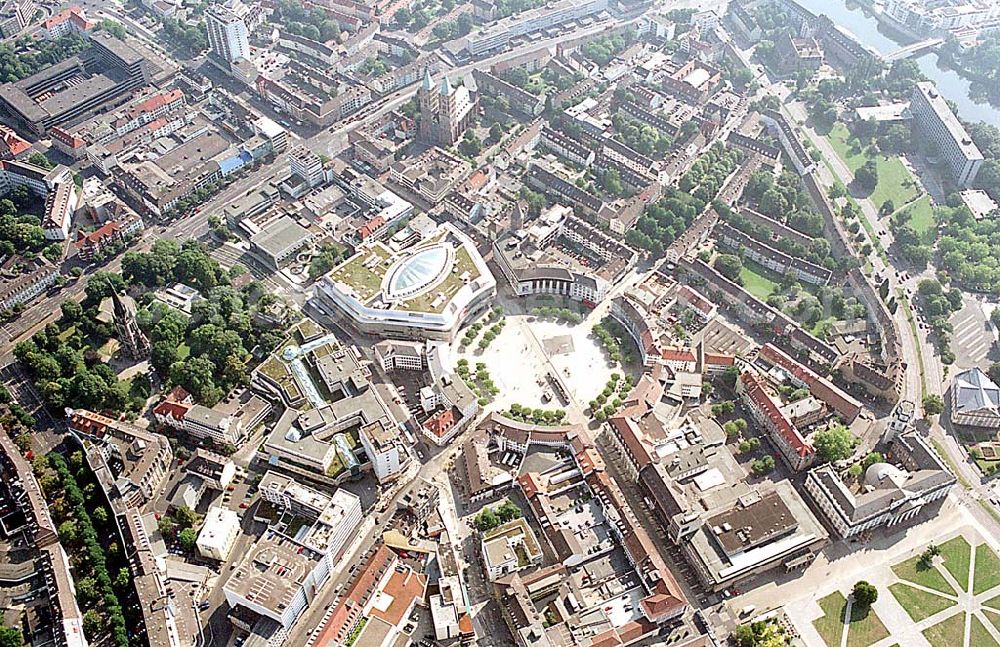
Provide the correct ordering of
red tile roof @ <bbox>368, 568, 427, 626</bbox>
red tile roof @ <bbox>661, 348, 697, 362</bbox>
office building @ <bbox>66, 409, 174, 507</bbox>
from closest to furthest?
red tile roof @ <bbox>368, 568, 427, 626</bbox> < office building @ <bbox>66, 409, 174, 507</bbox> < red tile roof @ <bbox>661, 348, 697, 362</bbox>

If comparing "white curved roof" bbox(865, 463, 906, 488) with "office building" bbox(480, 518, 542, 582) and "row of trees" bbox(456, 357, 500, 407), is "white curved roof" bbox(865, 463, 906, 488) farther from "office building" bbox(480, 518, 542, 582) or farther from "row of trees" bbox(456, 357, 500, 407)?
"row of trees" bbox(456, 357, 500, 407)

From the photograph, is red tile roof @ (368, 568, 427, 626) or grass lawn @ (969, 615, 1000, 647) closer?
red tile roof @ (368, 568, 427, 626)

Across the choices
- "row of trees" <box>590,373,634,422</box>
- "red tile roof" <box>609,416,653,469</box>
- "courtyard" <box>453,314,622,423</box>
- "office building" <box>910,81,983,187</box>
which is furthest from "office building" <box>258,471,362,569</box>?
"office building" <box>910,81,983,187</box>

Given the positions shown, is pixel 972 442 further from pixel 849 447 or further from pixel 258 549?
pixel 258 549

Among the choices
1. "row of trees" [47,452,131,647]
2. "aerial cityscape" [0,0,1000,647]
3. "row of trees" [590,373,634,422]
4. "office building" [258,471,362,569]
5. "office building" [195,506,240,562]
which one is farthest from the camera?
"row of trees" [590,373,634,422]

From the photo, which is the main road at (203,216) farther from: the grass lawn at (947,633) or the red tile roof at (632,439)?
the grass lawn at (947,633)

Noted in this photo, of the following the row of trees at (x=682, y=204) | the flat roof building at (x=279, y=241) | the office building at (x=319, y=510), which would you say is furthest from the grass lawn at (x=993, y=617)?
the flat roof building at (x=279, y=241)

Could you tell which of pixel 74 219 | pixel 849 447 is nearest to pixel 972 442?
pixel 849 447

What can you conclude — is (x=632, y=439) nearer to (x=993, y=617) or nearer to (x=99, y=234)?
(x=993, y=617)
